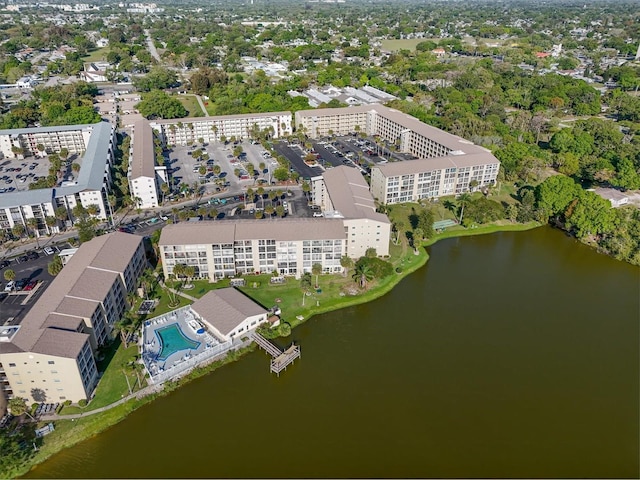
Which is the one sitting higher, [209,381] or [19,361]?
[19,361]

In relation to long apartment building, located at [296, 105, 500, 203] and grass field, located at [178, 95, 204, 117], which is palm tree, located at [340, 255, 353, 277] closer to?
long apartment building, located at [296, 105, 500, 203]

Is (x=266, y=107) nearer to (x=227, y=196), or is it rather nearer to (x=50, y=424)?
(x=227, y=196)

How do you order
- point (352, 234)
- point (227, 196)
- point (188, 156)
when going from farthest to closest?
point (188, 156), point (227, 196), point (352, 234)

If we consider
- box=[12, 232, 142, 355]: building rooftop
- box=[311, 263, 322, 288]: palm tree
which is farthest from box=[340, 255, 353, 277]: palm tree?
box=[12, 232, 142, 355]: building rooftop

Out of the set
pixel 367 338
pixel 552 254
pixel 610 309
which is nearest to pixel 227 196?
pixel 367 338

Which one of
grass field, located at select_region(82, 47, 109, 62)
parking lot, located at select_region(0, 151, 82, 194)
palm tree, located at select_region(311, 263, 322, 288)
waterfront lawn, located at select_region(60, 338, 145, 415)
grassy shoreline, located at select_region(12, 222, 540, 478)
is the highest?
grass field, located at select_region(82, 47, 109, 62)

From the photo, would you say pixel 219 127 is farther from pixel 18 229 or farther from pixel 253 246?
pixel 253 246

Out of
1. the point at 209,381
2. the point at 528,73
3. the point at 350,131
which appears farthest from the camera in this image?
the point at 528,73
